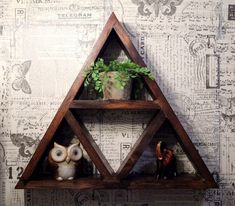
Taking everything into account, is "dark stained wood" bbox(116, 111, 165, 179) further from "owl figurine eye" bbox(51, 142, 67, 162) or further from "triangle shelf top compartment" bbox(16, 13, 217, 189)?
"owl figurine eye" bbox(51, 142, 67, 162)

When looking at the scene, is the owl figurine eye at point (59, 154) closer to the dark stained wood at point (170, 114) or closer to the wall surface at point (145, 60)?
the wall surface at point (145, 60)

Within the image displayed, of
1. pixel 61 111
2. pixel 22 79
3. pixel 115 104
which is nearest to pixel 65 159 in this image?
pixel 61 111

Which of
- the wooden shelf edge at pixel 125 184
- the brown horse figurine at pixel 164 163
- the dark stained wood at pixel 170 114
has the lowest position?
the wooden shelf edge at pixel 125 184

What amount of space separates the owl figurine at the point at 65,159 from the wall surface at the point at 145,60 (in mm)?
175

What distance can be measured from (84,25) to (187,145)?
2.26 ft

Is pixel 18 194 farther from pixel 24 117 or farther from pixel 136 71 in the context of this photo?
pixel 136 71

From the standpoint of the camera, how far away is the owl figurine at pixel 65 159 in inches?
51.1

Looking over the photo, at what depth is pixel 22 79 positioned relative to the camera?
4.83 feet

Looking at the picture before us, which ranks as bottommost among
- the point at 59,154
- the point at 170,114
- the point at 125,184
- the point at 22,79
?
the point at 125,184

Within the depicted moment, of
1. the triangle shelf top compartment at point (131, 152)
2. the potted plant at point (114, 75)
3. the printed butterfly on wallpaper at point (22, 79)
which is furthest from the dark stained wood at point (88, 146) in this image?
the printed butterfly on wallpaper at point (22, 79)

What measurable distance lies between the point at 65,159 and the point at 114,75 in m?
0.39

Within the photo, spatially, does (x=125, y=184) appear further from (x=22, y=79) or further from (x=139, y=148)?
(x=22, y=79)

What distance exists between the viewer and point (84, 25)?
1.47 metres

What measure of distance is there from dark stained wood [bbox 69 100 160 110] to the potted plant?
30 millimetres
